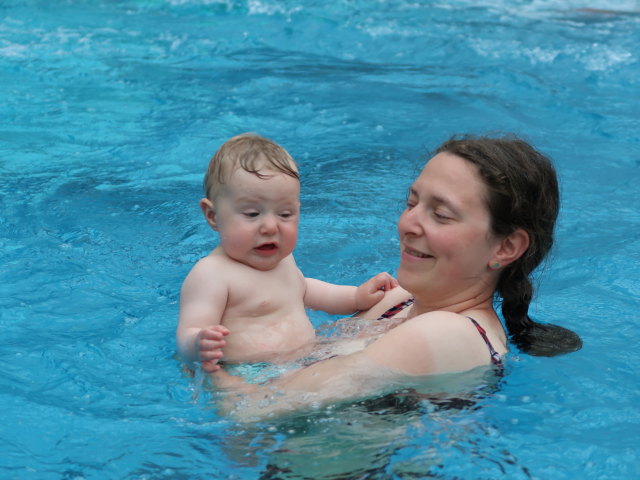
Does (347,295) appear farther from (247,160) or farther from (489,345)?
(489,345)

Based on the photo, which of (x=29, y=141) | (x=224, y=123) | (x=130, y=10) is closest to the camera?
(x=29, y=141)

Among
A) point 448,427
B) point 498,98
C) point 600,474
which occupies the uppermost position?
point 498,98

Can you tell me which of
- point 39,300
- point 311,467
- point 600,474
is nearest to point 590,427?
point 600,474

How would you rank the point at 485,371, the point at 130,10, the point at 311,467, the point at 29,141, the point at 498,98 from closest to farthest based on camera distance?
1. the point at 311,467
2. the point at 485,371
3. the point at 29,141
4. the point at 498,98
5. the point at 130,10

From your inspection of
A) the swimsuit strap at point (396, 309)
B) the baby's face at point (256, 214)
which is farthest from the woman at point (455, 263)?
the baby's face at point (256, 214)

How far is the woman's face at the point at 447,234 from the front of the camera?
10.6 ft

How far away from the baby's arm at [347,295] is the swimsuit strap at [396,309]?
124 millimetres

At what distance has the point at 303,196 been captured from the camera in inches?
253

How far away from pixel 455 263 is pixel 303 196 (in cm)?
321

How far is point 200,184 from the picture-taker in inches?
262

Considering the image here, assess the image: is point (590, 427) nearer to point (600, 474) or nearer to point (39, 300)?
point (600, 474)

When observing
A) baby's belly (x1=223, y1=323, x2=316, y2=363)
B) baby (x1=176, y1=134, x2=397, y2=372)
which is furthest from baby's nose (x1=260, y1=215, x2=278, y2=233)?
baby's belly (x1=223, y1=323, x2=316, y2=363)

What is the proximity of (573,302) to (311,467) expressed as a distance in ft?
7.76

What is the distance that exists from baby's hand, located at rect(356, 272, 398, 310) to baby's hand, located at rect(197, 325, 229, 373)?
0.93 meters
